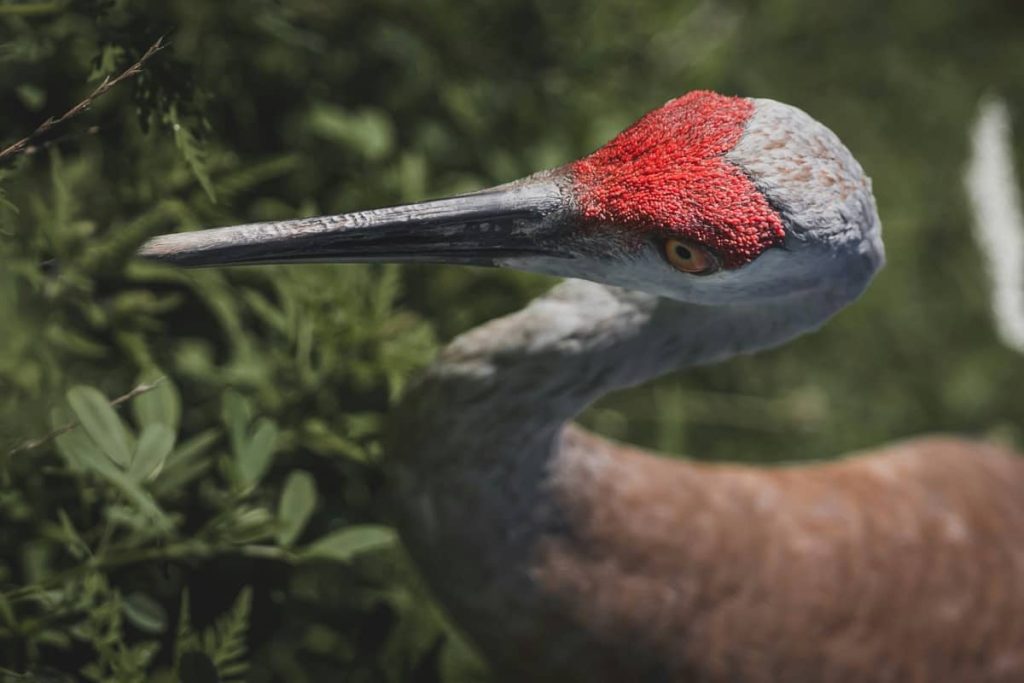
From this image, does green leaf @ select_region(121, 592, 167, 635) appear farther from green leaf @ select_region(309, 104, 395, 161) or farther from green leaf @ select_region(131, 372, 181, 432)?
green leaf @ select_region(309, 104, 395, 161)

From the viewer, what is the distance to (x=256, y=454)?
1419 mm

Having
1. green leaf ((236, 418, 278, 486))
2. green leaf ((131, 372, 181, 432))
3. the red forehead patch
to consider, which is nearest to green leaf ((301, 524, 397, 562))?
green leaf ((236, 418, 278, 486))

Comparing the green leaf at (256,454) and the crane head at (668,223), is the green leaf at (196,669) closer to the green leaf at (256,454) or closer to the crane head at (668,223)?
the green leaf at (256,454)

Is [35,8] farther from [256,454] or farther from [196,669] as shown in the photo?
[196,669]

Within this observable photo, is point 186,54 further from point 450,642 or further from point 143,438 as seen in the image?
point 450,642

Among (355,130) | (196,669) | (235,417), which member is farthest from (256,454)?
(355,130)

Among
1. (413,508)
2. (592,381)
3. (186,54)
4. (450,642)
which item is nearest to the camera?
(592,381)

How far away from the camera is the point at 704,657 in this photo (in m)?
1.63

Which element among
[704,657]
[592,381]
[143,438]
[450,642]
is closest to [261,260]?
[143,438]

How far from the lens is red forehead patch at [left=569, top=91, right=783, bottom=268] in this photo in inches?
44.9

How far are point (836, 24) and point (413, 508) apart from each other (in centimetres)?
277

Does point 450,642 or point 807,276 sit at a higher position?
point 807,276

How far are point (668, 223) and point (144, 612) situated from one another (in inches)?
33.0

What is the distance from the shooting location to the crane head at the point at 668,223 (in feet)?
3.75
